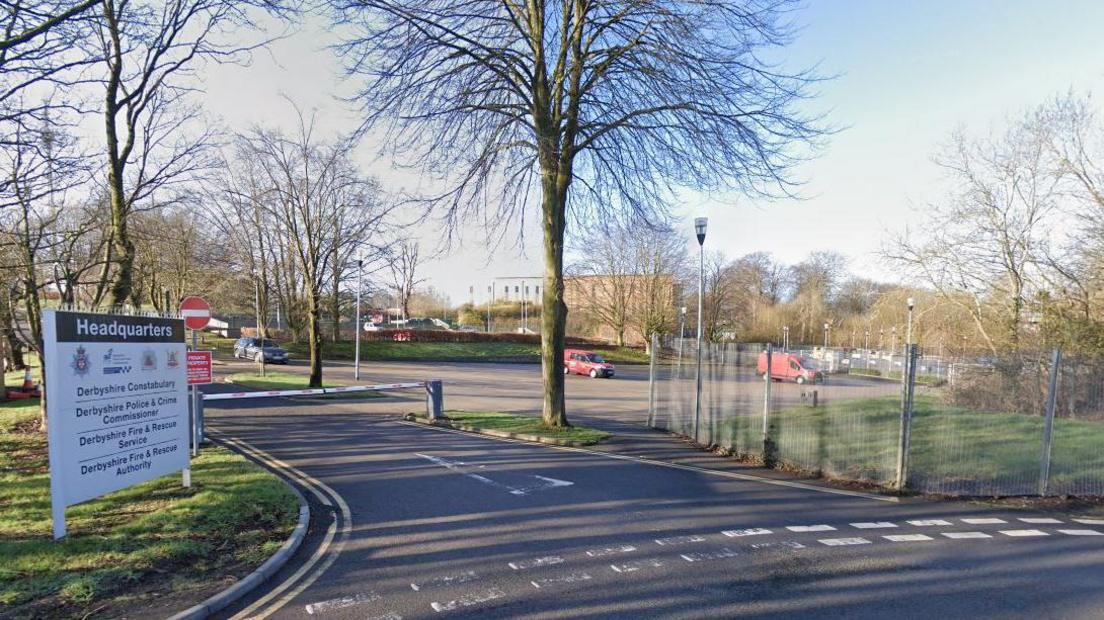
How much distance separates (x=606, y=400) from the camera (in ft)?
75.9

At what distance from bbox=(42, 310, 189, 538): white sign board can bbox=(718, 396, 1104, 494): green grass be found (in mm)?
9687

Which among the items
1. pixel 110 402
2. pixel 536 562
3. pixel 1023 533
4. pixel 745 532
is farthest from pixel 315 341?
pixel 1023 533

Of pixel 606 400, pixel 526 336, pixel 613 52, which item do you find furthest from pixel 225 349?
→ pixel 613 52

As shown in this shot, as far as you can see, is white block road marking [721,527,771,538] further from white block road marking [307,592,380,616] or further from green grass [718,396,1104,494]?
white block road marking [307,592,380,616]

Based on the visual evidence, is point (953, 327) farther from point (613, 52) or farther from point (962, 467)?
point (613, 52)

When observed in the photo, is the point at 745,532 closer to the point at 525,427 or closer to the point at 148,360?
the point at 148,360

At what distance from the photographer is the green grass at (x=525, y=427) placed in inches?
504

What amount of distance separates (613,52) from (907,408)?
943 centimetres

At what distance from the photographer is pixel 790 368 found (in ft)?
34.4

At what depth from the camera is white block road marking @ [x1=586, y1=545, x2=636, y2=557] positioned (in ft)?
18.6

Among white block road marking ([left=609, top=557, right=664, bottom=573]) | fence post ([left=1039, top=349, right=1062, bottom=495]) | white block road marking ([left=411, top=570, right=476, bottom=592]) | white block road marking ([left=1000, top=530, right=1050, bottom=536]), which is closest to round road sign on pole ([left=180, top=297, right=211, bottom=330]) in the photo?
white block road marking ([left=411, top=570, right=476, bottom=592])

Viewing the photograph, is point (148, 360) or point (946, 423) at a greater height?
point (148, 360)

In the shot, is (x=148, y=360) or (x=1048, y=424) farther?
(x=1048, y=424)

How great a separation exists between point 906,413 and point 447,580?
6.96 m
